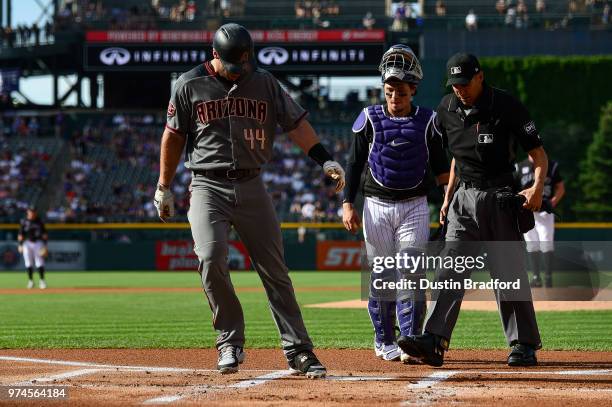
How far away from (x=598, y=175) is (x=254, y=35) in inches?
549

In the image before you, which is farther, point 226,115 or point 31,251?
point 31,251

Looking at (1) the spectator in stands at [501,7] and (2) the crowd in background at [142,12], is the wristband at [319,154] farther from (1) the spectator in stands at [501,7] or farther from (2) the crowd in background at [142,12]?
(1) the spectator in stands at [501,7]

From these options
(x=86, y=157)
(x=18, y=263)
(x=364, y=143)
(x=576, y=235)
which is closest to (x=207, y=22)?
(x=86, y=157)

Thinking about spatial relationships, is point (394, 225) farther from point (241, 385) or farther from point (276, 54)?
point (276, 54)

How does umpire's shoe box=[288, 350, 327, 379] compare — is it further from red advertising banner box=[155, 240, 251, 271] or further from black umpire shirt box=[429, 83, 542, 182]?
red advertising banner box=[155, 240, 251, 271]

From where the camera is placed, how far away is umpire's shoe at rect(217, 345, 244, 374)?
22.7ft

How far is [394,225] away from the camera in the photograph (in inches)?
312

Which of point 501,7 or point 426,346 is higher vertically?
point 501,7

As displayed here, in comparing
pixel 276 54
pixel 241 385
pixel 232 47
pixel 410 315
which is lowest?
pixel 241 385

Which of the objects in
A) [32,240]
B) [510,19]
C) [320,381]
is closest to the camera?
[320,381]

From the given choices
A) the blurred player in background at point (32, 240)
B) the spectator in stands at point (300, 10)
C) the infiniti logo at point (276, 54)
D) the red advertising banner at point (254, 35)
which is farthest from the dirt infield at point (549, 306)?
the spectator in stands at point (300, 10)

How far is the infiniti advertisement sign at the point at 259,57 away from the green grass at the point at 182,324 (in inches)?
942

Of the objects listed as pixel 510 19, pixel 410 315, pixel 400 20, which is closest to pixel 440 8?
pixel 400 20

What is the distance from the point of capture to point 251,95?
6.94 m
